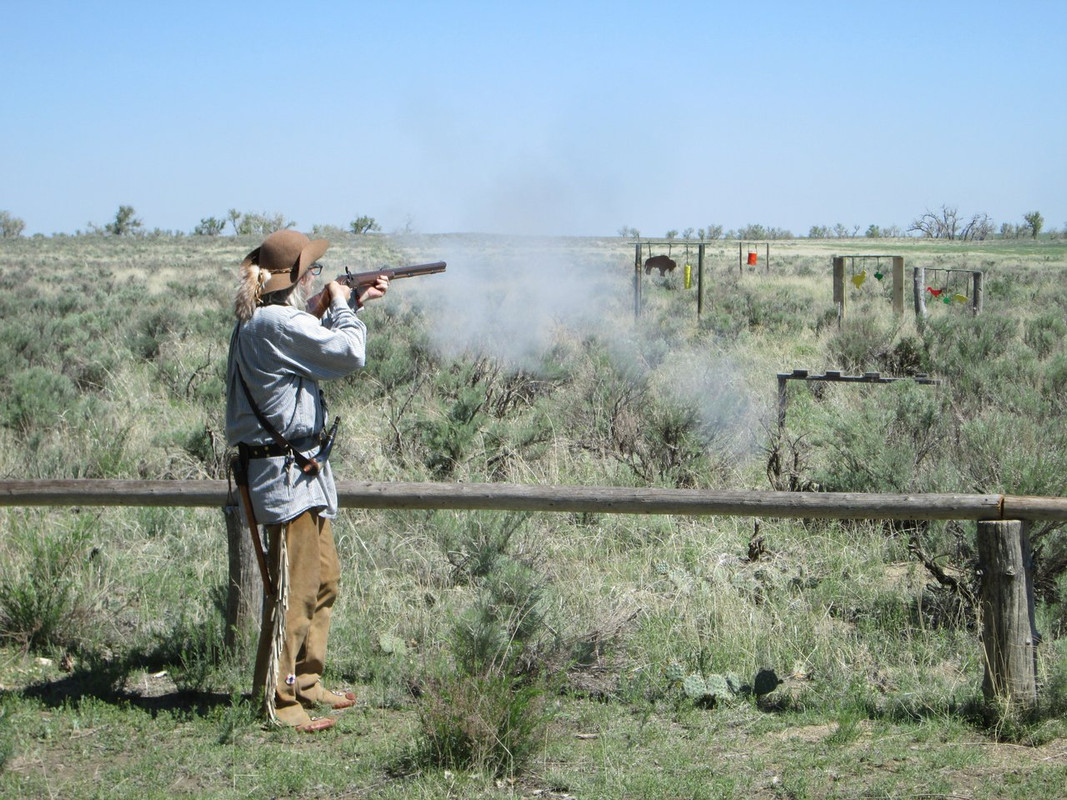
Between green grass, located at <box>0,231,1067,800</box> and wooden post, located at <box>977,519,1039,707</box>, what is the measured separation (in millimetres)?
108

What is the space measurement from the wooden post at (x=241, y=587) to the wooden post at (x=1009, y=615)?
10.2ft

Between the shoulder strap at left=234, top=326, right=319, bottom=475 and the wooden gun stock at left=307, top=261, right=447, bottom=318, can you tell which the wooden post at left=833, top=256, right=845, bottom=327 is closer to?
the wooden gun stock at left=307, top=261, right=447, bottom=318

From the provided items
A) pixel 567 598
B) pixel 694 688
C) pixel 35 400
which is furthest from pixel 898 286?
pixel 694 688

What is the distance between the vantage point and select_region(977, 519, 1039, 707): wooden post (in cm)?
426

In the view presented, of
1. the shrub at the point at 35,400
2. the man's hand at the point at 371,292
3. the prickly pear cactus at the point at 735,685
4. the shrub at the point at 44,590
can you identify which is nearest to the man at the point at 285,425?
the man's hand at the point at 371,292

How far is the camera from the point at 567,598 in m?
5.46

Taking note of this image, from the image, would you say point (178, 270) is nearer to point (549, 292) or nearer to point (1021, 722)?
point (549, 292)

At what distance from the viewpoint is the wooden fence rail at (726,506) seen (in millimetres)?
4277

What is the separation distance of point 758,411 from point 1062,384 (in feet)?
12.4

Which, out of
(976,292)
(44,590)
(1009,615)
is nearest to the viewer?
(1009,615)

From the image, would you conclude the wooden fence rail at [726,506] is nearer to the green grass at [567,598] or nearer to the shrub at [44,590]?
the green grass at [567,598]

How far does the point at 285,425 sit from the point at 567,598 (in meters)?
2.01

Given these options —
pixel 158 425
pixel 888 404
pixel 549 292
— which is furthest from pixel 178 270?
pixel 888 404

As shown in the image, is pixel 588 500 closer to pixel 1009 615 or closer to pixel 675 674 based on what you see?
pixel 675 674
